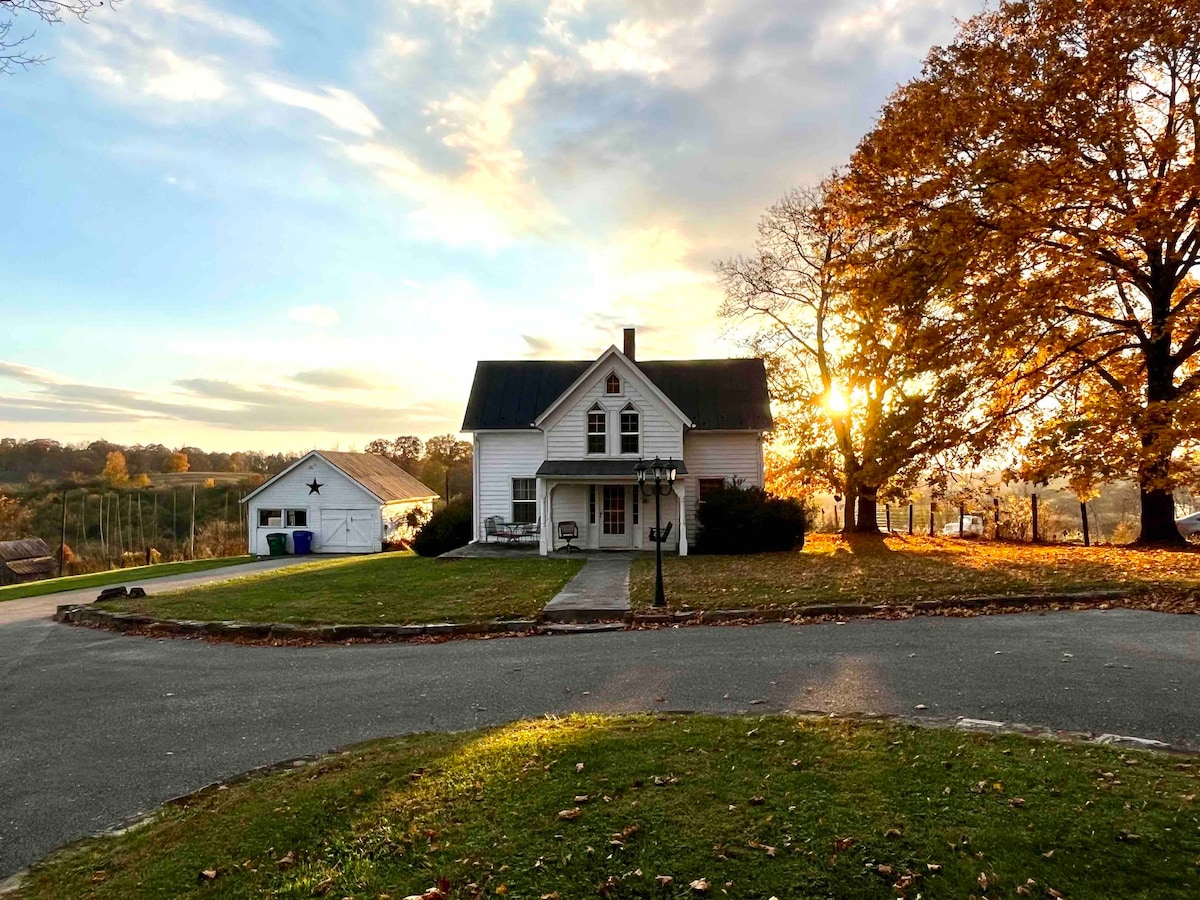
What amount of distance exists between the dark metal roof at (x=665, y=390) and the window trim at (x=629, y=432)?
274 centimetres

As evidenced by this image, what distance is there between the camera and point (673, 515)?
2506cm

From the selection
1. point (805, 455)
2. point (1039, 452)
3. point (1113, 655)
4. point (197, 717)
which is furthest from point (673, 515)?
point (197, 717)

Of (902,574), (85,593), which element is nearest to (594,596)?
(902,574)

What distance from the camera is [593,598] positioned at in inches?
521

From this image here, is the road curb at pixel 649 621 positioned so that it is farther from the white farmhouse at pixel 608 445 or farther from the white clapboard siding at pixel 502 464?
the white clapboard siding at pixel 502 464

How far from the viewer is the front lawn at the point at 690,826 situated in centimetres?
344

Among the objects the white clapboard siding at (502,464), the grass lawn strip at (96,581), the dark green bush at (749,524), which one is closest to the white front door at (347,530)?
the grass lawn strip at (96,581)

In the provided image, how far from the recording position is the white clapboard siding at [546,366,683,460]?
971 inches

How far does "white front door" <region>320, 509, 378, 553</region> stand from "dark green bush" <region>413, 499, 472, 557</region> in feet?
30.3

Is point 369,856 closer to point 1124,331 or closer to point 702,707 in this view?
point 702,707

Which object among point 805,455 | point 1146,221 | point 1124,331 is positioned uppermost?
point 1146,221

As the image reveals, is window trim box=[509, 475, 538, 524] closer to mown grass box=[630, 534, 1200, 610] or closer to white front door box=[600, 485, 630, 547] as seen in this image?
white front door box=[600, 485, 630, 547]

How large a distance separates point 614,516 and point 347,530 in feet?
56.4

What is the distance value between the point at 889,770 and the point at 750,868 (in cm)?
160
